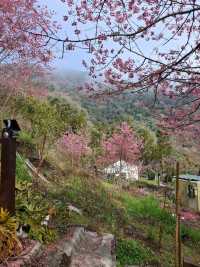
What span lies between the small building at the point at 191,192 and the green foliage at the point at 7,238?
2135 centimetres

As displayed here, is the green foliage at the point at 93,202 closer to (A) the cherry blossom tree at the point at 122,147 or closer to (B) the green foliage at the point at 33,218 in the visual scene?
(B) the green foliage at the point at 33,218

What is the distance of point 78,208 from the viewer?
1106cm

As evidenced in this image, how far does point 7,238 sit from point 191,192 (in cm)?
2271

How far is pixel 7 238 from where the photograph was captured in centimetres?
552

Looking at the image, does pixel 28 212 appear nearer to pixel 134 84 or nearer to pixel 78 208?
pixel 134 84

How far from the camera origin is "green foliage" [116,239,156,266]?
820cm

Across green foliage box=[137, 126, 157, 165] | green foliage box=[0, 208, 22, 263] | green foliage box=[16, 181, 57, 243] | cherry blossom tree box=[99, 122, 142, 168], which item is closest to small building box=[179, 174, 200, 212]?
cherry blossom tree box=[99, 122, 142, 168]

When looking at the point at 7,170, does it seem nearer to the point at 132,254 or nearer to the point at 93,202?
the point at 132,254

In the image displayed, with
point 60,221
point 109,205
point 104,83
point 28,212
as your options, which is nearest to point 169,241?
point 109,205

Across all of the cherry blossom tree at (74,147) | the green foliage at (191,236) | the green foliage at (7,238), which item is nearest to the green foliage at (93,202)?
the green foliage at (191,236)

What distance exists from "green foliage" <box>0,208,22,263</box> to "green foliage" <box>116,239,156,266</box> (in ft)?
9.51

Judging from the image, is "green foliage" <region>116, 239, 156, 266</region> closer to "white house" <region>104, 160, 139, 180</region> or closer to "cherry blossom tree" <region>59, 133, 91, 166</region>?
"cherry blossom tree" <region>59, 133, 91, 166</region>

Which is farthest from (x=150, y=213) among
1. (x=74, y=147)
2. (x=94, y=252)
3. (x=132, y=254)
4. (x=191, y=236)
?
(x=74, y=147)

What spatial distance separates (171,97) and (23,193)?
10.8 feet
